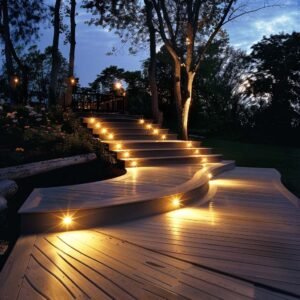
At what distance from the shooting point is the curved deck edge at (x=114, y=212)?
339cm

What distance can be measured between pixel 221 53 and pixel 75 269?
25013mm

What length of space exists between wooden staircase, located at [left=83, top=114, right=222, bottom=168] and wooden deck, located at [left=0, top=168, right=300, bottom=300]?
4.11 metres

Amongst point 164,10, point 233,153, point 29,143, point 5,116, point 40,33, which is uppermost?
point 40,33

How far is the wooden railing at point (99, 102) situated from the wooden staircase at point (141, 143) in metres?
2.29

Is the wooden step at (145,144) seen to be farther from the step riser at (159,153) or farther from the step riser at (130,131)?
the step riser at (130,131)

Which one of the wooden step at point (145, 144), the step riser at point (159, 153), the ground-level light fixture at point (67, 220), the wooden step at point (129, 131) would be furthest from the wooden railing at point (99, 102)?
the ground-level light fixture at point (67, 220)

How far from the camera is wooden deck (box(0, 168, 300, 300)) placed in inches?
86.4

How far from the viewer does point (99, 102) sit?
13.8m

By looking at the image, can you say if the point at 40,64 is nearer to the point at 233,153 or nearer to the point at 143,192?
the point at 233,153

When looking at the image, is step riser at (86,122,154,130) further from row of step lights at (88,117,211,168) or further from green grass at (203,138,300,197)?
green grass at (203,138,300,197)

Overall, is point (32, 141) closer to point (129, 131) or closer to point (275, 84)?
point (129, 131)

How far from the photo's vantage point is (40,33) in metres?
17.8

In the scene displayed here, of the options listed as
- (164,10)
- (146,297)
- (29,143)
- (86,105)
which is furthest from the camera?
(86,105)

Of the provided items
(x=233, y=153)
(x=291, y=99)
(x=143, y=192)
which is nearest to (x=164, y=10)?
(x=233, y=153)
